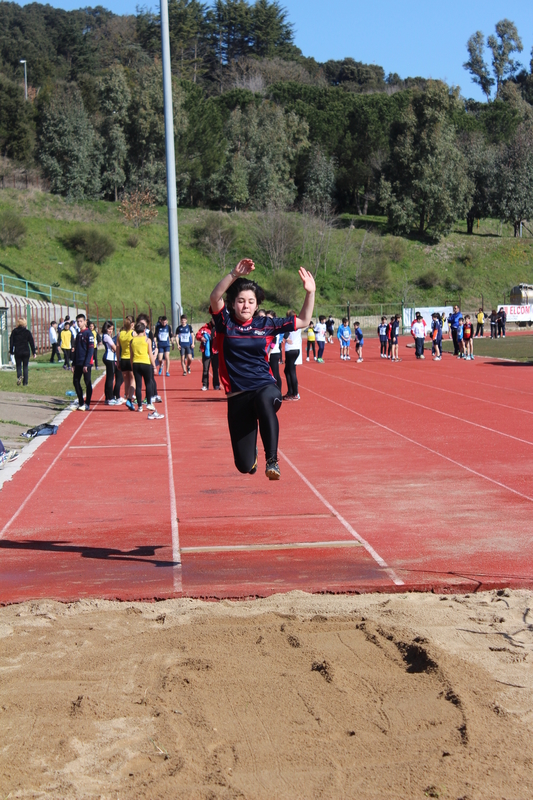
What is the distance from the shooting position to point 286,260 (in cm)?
6744

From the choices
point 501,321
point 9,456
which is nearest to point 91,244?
point 501,321

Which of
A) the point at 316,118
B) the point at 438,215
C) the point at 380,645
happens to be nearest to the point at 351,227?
the point at 438,215

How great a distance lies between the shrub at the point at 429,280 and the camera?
6850 cm

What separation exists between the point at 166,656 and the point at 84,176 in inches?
2683

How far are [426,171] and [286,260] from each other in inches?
609

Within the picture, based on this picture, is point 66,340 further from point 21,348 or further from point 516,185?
point 516,185

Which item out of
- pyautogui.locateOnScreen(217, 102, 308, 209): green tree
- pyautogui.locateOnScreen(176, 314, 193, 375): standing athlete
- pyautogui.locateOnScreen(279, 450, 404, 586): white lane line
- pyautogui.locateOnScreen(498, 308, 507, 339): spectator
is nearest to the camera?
pyautogui.locateOnScreen(279, 450, 404, 586): white lane line

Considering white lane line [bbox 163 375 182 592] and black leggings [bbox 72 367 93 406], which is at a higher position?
black leggings [bbox 72 367 93 406]

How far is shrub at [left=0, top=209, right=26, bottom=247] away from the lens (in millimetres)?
56812

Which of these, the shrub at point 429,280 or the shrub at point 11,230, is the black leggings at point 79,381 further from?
the shrub at point 429,280

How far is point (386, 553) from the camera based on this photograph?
663 centimetres

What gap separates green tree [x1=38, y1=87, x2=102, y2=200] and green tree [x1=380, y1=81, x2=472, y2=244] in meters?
25.7

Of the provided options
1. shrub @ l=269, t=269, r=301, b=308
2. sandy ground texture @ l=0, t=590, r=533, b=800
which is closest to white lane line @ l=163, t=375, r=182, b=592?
sandy ground texture @ l=0, t=590, r=533, b=800

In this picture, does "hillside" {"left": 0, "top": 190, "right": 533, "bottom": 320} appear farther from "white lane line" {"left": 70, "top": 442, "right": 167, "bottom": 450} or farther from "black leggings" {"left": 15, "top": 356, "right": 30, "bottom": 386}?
"white lane line" {"left": 70, "top": 442, "right": 167, "bottom": 450}
